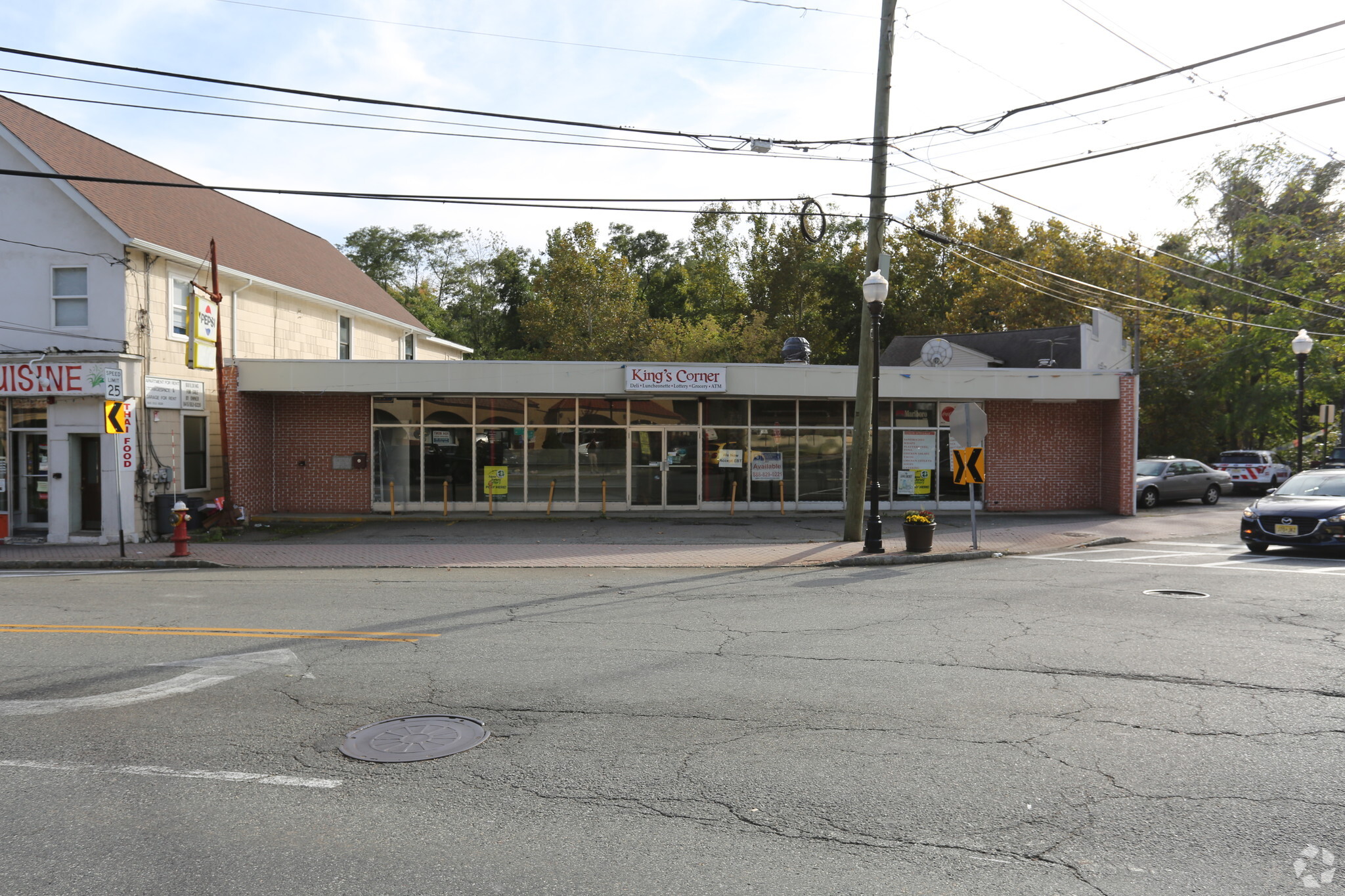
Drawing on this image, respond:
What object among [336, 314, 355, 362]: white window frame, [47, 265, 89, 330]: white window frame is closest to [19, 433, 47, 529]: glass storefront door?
[47, 265, 89, 330]: white window frame

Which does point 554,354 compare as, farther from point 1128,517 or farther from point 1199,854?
point 1199,854

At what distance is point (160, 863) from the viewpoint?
3.94 meters

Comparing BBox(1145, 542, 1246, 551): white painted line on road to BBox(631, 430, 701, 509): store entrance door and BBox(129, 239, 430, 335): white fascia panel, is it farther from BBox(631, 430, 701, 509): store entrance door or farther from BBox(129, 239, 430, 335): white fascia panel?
BBox(129, 239, 430, 335): white fascia panel

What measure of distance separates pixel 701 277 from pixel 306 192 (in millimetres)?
37838

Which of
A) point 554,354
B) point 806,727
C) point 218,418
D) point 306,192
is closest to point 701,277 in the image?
point 554,354

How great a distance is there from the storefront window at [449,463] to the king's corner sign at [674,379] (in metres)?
4.53

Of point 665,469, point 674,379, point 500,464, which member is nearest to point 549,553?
point 674,379

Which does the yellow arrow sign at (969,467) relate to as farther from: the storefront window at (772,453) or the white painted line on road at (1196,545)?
the storefront window at (772,453)

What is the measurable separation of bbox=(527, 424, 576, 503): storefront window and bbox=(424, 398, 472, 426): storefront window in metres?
1.59

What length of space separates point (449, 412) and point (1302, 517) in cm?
1766

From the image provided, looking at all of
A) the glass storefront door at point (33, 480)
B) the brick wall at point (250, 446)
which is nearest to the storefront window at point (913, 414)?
the brick wall at point (250, 446)

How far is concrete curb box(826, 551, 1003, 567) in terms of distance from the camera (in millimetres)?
14953

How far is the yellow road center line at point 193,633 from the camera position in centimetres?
842

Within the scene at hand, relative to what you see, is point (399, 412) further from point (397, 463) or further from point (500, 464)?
point (500, 464)
